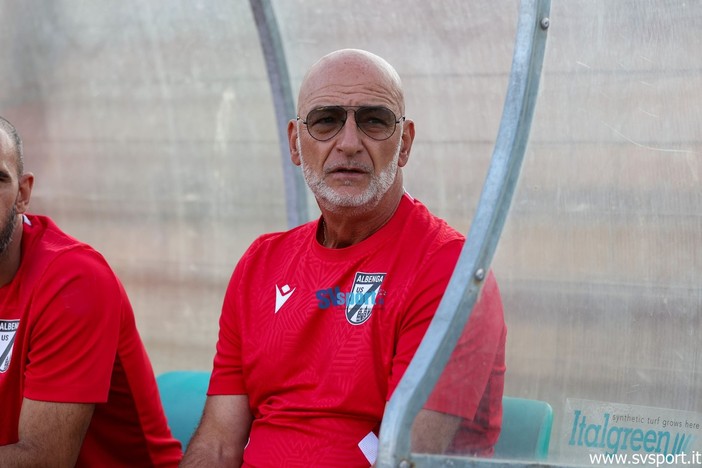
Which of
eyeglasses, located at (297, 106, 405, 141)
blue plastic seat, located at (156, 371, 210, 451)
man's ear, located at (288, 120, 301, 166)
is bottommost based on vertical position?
blue plastic seat, located at (156, 371, 210, 451)

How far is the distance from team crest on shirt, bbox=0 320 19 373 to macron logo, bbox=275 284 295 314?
0.73 metres

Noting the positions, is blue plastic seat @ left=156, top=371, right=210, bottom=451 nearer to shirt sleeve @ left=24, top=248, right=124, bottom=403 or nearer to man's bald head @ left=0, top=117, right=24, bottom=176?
shirt sleeve @ left=24, top=248, right=124, bottom=403

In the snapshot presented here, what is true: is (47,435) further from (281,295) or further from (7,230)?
(281,295)

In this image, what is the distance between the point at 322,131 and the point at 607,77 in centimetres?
84

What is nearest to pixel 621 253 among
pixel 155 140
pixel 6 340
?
pixel 6 340

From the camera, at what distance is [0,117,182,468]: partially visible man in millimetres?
2604

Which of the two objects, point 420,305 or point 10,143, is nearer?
point 420,305

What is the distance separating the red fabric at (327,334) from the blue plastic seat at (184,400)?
0.73m

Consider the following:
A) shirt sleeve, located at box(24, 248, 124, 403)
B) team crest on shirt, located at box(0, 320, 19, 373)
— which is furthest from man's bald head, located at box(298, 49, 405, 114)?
team crest on shirt, located at box(0, 320, 19, 373)

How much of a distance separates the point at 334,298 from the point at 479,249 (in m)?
0.75

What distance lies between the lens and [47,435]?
2574 millimetres

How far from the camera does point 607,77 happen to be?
2.14 meters

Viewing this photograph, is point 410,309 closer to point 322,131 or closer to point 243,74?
point 322,131

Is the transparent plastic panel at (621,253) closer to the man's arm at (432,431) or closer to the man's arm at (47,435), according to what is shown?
the man's arm at (432,431)
